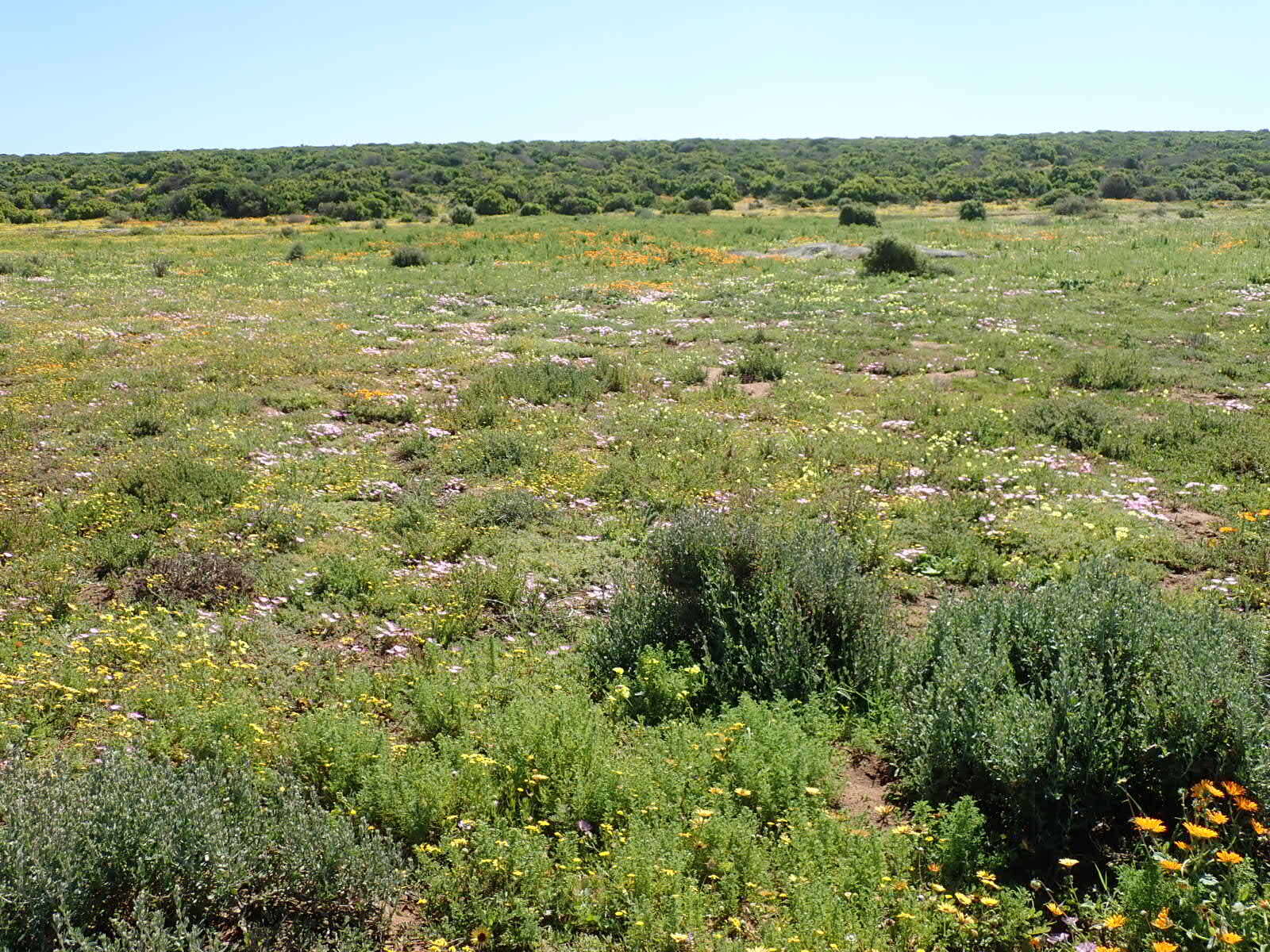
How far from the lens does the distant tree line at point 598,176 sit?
5294 centimetres

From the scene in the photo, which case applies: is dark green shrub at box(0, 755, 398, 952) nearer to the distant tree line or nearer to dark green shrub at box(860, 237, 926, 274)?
dark green shrub at box(860, 237, 926, 274)

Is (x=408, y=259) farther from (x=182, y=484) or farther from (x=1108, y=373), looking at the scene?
(x=1108, y=373)

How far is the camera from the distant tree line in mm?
52938

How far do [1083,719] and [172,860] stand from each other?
4113 mm

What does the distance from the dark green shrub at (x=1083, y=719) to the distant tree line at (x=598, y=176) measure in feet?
159

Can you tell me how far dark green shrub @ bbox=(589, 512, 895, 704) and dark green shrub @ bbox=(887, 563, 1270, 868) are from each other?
0.67 m

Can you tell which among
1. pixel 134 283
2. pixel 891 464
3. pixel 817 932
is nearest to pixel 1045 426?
pixel 891 464

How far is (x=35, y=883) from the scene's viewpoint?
3.38 metres

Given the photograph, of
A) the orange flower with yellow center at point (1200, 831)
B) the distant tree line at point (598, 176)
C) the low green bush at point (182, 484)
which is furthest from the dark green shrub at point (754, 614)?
the distant tree line at point (598, 176)

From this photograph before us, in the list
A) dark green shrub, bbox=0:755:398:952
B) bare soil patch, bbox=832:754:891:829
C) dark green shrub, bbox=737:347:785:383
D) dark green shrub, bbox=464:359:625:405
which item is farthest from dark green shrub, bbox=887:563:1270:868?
dark green shrub, bbox=737:347:785:383

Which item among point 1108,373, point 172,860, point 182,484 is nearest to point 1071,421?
point 1108,373

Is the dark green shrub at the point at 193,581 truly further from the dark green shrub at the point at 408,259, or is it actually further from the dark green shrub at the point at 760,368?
the dark green shrub at the point at 408,259

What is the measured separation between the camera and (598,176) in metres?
69.2

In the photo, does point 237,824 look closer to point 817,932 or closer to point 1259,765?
point 817,932
